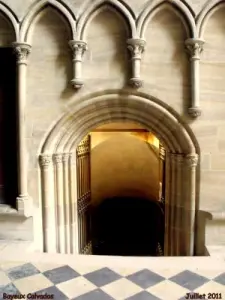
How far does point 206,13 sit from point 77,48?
122 centimetres

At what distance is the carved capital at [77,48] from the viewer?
2598 mm

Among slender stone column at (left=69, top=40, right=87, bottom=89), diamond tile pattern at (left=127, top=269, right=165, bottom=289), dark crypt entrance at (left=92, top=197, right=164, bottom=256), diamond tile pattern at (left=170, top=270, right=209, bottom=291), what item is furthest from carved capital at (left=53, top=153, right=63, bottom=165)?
dark crypt entrance at (left=92, top=197, right=164, bottom=256)

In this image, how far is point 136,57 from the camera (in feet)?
8.53

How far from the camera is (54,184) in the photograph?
2.91 m

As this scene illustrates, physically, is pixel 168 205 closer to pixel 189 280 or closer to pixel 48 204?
pixel 189 280

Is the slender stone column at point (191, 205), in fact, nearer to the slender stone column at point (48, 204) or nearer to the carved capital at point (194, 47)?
the carved capital at point (194, 47)

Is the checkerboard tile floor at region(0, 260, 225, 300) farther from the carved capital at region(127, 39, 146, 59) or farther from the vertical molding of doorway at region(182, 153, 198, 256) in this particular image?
the carved capital at region(127, 39, 146, 59)

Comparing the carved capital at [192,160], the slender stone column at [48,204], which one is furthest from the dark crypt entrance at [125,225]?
the carved capital at [192,160]

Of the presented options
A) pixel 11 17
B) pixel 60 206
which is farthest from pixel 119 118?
pixel 11 17

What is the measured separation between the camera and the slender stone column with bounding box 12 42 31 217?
104 inches

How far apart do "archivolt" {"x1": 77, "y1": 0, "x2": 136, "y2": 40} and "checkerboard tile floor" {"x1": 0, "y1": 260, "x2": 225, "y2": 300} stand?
202 cm

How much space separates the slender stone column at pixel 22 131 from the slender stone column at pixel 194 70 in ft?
4.94

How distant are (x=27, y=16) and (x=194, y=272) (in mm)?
2613

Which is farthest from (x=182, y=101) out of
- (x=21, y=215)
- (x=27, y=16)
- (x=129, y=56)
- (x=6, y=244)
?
(x=6, y=244)
